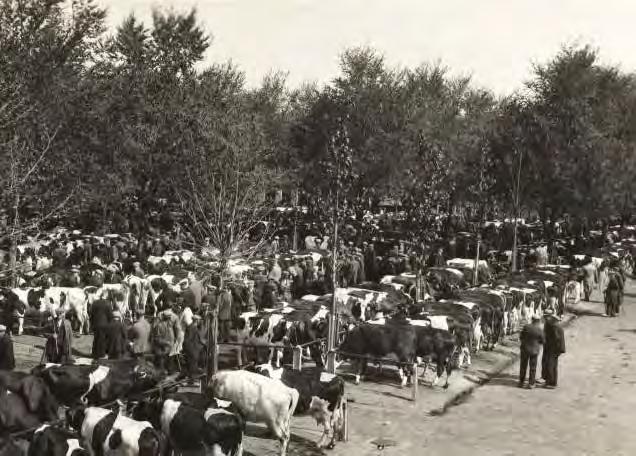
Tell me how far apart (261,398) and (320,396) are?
1.18 m

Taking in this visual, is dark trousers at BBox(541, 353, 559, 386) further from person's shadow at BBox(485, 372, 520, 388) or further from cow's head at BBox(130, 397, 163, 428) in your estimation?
cow's head at BBox(130, 397, 163, 428)

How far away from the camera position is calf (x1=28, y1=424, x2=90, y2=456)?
9.44m

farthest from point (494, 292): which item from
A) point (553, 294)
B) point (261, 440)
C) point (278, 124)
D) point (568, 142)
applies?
point (278, 124)

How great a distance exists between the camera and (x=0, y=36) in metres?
15.8

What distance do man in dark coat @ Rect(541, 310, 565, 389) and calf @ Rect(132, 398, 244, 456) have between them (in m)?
9.01

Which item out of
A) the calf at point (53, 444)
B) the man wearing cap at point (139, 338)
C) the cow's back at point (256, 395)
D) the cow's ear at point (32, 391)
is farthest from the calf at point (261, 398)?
the man wearing cap at point (139, 338)

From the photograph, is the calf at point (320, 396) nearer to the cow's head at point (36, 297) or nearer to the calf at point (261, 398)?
the calf at point (261, 398)

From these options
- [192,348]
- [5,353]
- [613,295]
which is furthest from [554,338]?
[5,353]

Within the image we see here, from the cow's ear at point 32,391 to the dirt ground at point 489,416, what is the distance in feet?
11.3

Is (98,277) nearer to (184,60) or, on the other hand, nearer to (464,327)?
(464,327)

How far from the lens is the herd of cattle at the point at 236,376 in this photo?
33.9ft

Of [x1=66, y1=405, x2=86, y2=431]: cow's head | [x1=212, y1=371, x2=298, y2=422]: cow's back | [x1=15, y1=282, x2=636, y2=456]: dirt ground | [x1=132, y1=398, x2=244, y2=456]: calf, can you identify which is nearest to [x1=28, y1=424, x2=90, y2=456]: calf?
A: [x1=66, y1=405, x2=86, y2=431]: cow's head

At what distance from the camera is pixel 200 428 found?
1052 centimetres

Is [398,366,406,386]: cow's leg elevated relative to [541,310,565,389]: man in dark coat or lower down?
A: lower down
